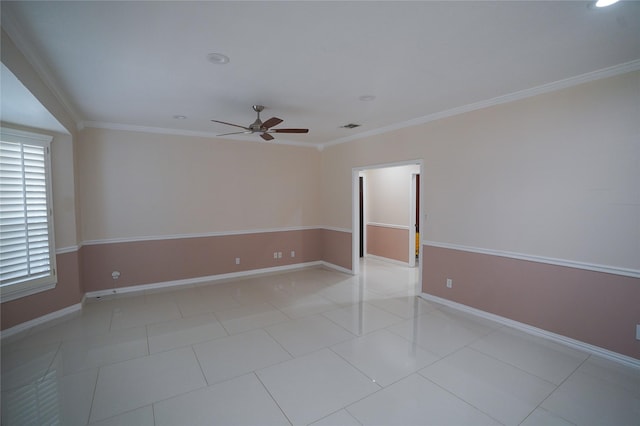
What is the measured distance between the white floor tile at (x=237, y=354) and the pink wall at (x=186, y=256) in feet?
7.71

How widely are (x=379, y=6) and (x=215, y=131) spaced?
398 cm

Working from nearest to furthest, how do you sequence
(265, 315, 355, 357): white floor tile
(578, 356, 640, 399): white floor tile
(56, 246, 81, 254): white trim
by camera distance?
(578, 356, 640, 399): white floor tile < (265, 315, 355, 357): white floor tile < (56, 246, 81, 254): white trim

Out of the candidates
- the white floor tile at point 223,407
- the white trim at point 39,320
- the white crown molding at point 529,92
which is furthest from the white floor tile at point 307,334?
the white crown molding at point 529,92

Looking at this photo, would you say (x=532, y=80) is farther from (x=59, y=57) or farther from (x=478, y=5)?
(x=59, y=57)

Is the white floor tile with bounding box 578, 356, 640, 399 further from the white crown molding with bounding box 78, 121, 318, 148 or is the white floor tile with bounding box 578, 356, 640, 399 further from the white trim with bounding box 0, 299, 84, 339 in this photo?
the white trim with bounding box 0, 299, 84, 339

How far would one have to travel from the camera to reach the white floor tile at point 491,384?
2.13m

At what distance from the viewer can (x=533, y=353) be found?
2.86 m

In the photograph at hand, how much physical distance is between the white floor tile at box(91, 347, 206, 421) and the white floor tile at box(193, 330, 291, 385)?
98 millimetres

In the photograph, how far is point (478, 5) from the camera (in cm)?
178

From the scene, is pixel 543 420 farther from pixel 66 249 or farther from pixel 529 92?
pixel 66 249

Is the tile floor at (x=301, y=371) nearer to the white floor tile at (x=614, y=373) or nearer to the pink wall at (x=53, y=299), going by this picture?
the white floor tile at (x=614, y=373)

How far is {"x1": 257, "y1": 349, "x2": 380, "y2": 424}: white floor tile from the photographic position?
2.13 metres

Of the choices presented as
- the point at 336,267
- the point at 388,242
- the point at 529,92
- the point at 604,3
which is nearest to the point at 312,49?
the point at 604,3

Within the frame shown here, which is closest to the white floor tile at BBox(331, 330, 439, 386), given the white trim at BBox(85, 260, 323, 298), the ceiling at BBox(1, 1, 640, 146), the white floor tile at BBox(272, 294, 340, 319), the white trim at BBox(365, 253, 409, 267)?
the white floor tile at BBox(272, 294, 340, 319)
